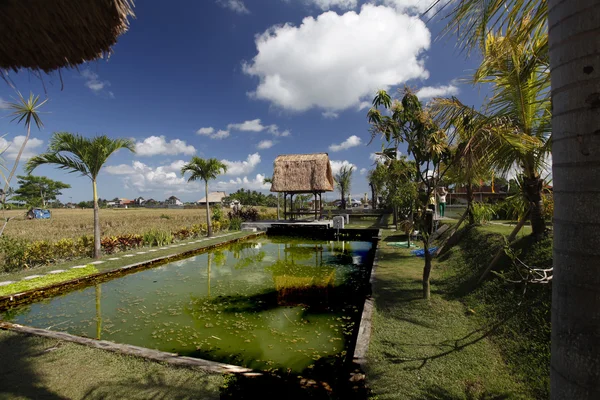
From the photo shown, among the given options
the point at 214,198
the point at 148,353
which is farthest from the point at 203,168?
the point at 214,198

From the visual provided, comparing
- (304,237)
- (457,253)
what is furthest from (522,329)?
(304,237)

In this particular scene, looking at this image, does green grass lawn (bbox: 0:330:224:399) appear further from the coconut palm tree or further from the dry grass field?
the dry grass field

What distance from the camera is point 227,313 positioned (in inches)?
211

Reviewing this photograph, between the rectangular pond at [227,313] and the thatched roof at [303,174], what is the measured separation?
12.0 metres

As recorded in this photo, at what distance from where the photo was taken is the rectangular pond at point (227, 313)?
4059 mm

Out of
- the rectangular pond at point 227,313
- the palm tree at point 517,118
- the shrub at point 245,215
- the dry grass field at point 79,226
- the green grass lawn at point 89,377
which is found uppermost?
the palm tree at point 517,118

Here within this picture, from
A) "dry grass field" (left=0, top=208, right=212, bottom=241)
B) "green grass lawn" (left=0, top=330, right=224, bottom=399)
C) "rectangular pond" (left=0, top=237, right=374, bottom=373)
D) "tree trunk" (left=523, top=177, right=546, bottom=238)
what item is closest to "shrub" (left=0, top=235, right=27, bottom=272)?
"dry grass field" (left=0, top=208, right=212, bottom=241)

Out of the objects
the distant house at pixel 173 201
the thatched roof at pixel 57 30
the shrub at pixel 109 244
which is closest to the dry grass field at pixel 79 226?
the shrub at pixel 109 244

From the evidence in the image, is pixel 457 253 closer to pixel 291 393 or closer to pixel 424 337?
pixel 424 337

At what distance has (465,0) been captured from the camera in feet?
6.08

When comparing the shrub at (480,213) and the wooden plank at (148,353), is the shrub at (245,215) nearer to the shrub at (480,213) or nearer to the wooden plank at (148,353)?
the shrub at (480,213)

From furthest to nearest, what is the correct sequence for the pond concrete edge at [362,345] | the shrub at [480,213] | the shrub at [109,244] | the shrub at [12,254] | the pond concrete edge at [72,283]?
the shrub at [109,244], the shrub at [480,213], the shrub at [12,254], the pond concrete edge at [72,283], the pond concrete edge at [362,345]

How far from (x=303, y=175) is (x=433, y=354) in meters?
18.1

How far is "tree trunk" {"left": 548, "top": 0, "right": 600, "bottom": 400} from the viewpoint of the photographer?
98 cm
